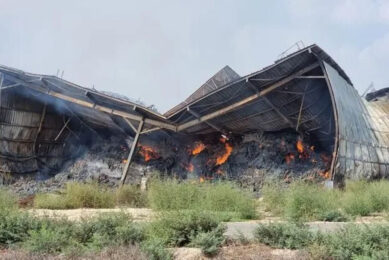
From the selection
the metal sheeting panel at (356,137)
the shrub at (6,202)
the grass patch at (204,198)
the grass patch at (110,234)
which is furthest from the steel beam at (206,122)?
the grass patch at (110,234)

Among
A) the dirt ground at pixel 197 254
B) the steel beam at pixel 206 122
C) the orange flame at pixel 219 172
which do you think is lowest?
the dirt ground at pixel 197 254

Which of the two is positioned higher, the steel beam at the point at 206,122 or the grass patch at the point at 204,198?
the steel beam at the point at 206,122

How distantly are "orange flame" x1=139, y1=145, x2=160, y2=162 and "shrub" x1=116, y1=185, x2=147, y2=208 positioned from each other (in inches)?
229

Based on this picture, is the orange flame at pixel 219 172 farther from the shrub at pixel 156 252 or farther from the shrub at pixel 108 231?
the shrub at pixel 156 252

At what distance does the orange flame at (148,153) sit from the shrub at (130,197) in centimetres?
581

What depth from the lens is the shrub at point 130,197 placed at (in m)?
13.6

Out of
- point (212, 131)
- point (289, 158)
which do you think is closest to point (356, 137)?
point (289, 158)

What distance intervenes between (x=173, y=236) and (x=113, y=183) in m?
14.9

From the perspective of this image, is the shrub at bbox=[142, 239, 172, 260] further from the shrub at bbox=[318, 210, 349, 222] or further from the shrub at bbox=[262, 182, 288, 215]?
the shrub at bbox=[262, 182, 288, 215]

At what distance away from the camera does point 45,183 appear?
20531mm

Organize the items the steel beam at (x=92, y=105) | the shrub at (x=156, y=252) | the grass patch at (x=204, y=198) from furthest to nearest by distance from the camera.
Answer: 1. the steel beam at (x=92, y=105)
2. the grass patch at (x=204, y=198)
3. the shrub at (x=156, y=252)

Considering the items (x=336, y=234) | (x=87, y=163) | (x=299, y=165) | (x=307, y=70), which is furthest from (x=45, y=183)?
(x=336, y=234)

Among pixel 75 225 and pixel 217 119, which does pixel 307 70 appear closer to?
pixel 217 119

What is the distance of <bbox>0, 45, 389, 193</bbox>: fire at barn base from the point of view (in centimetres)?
1488
